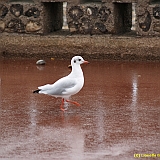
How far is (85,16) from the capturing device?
9438 millimetres

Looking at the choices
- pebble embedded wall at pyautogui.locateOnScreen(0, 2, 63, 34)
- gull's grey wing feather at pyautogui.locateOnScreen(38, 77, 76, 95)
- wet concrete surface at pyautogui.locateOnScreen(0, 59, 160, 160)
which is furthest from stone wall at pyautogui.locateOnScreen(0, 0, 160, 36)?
gull's grey wing feather at pyautogui.locateOnScreen(38, 77, 76, 95)

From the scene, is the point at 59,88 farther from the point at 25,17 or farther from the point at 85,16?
the point at 25,17

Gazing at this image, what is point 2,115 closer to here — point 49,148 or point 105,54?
point 49,148

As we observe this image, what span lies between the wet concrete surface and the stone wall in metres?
0.53

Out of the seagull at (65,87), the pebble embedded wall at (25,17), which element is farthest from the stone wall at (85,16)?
the seagull at (65,87)

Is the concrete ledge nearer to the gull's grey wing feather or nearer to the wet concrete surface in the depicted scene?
the wet concrete surface

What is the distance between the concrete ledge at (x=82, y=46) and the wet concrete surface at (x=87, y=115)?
0.16 m

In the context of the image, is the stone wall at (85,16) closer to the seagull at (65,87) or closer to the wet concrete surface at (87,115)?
the wet concrete surface at (87,115)

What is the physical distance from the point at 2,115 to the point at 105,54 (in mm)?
3171

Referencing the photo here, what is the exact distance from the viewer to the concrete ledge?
9.34 metres

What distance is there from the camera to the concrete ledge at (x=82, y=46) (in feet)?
30.7

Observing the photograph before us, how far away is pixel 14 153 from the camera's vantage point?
5336 mm

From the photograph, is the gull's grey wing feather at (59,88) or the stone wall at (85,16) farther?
the stone wall at (85,16)

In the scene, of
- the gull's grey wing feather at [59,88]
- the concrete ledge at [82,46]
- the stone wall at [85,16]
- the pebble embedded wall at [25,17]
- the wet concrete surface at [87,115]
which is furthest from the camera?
the pebble embedded wall at [25,17]
